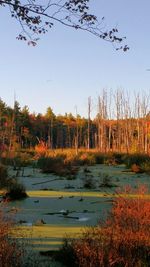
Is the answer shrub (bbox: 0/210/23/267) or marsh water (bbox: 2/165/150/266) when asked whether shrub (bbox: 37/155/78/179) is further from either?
shrub (bbox: 0/210/23/267)

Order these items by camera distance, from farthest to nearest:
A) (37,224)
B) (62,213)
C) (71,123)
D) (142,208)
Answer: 1. (71,123)
2. (62,213)
3. (37,224)
4. (142,208)

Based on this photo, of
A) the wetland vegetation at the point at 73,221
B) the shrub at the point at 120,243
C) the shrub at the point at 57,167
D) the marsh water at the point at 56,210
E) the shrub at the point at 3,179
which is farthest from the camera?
the shrub at the point at 57,167

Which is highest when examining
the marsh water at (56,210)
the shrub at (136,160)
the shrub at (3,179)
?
the shrub at (136,160)

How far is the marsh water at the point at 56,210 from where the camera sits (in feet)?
23.0

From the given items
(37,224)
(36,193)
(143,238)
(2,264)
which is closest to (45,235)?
(37,224)

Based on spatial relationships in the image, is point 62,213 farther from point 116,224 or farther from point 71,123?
point 71,123

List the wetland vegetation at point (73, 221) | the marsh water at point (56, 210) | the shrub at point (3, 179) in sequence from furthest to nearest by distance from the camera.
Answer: the shrub at point (3, 179) → the marsh water at point (56, 210) → the wetland vegetation at point (73, 221)

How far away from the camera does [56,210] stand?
32.8 ft

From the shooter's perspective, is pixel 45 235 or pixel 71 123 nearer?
pixel 45 235

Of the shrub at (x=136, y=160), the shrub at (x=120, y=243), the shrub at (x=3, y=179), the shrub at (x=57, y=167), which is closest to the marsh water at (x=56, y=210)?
the shrub at (x=3, y=179)

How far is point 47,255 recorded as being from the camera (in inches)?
237

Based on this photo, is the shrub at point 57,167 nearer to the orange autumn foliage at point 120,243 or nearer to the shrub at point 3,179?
the shrub at point 3,179

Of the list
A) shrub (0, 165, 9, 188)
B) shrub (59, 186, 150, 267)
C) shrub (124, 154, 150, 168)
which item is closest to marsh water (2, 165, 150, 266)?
shrub (0, 165, 9, 188)

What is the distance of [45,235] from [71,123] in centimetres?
7517
